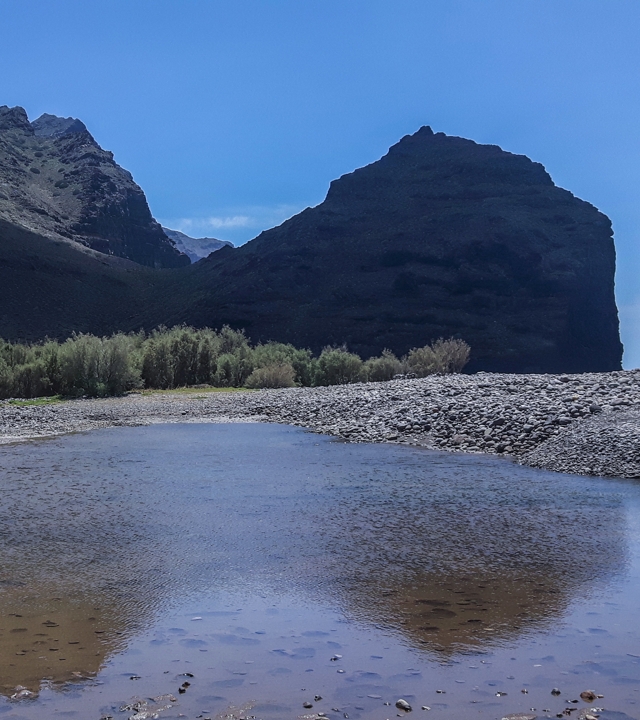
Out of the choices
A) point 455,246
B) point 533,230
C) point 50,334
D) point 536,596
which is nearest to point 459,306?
point 455,246

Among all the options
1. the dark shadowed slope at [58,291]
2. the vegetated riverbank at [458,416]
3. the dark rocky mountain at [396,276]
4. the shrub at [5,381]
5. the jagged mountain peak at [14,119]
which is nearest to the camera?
the vegetated riverbank at [458,416]

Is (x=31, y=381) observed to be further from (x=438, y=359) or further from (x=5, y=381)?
(x=438, y=359)

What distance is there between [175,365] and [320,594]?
3712 centimetres

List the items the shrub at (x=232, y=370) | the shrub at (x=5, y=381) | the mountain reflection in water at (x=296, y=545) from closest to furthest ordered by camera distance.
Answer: the mountain reflection in water at (x=296, y=545)
the shrub at (x=5, y=381)
the shrub at (x=232, y=370)

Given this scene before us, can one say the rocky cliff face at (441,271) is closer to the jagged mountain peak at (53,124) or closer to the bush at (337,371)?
the bush at (337,371)

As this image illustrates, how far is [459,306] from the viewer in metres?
91.3

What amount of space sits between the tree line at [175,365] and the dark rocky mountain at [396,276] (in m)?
27.7

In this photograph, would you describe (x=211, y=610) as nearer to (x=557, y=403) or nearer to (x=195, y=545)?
(x=195, y=545)

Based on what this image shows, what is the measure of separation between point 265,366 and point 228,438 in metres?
24.9

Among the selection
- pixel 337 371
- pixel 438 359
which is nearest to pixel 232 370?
pixel 337 371

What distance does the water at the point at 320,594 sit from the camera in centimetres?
446

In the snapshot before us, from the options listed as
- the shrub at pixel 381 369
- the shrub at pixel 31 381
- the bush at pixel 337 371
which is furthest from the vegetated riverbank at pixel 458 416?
the shrub at pixel 381 369

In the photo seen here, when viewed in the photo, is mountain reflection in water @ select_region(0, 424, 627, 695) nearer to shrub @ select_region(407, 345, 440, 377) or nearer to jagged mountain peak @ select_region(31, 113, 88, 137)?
shrub @ select_region(407, 345, 440, 377)

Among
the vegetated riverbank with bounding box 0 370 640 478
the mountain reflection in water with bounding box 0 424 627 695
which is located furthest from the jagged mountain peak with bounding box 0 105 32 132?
the mountain reflection in water with bounding box 0 424 627 695
